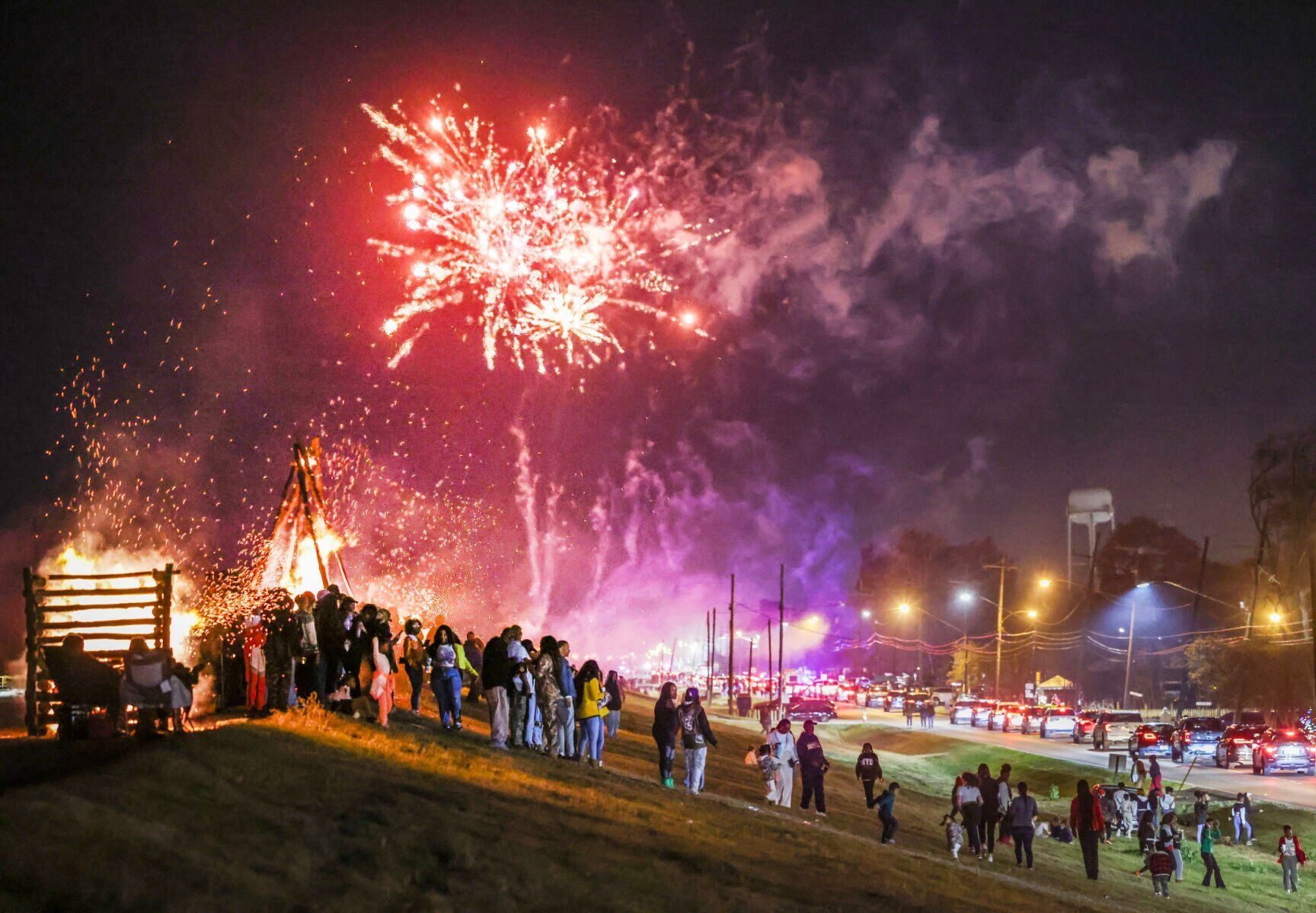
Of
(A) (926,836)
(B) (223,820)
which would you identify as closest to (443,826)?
(B) (223,820)

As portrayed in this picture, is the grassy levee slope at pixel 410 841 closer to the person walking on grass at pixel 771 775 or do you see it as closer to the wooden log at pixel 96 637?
the person walking on grass at pixel 771 775

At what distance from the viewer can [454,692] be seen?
66.5 ft

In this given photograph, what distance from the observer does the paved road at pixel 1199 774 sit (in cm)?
3731

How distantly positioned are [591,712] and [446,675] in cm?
248

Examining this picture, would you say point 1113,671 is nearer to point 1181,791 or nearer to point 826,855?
point 1181,791

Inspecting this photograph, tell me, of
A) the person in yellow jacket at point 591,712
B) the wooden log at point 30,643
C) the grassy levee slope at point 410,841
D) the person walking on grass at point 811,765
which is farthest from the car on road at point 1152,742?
the wooden log at point 30,643

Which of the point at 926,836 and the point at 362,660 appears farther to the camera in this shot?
the point at 926,836

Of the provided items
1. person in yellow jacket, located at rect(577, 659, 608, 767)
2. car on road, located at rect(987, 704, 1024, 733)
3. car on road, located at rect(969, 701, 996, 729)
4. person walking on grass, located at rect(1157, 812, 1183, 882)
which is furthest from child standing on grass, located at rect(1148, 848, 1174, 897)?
car on road, located at rect(969, 701, 996, 729)

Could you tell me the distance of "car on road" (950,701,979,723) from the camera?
238 feet

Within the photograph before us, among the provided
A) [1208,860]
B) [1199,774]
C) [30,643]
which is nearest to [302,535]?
[30,643]

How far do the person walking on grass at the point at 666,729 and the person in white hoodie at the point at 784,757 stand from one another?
2468 millimetres

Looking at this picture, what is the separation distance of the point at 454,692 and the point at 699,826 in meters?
6.12

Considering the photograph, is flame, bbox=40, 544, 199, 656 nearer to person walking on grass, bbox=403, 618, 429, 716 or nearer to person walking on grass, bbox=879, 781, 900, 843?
person walking on grass, bbox=403, 618, 429, 716

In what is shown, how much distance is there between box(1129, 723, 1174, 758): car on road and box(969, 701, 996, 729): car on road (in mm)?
20474
